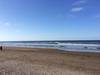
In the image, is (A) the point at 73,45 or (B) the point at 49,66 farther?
(A) the point at 73,45

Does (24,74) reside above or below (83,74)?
above

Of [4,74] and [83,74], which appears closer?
[4,74]

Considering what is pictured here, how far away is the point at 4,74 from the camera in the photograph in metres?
5.34

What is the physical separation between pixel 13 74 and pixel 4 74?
13.3 inches

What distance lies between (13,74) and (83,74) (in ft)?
13.7

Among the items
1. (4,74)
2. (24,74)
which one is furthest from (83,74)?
(4,74)

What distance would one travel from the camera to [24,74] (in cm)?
564

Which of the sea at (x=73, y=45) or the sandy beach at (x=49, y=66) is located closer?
the sandy beach at (x=49, y=66)

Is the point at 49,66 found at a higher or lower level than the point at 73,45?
lower

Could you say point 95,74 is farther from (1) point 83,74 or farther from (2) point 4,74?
(2) point 4,74

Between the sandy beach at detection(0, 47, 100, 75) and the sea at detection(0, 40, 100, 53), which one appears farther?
the sea at detection(0, 40, 100, 53)

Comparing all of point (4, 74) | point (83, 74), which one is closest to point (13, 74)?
point (4, 74)

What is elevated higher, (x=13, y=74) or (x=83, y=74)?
(x=13, y=74)

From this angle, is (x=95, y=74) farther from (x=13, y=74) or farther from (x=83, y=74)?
(x=13, y=74)
